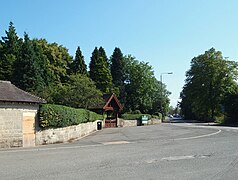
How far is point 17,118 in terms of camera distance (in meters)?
20.0

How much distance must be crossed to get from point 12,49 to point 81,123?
100 feet

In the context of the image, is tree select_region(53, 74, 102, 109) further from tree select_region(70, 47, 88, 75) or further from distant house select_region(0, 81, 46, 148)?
tree select_region(70, 47, 88, 75)

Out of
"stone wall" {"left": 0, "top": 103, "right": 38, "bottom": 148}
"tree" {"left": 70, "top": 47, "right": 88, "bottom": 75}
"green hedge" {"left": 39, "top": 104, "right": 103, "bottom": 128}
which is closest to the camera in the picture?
"stone wall" {"left": 0, "top": 103, "right": 38, "bottom": 148}

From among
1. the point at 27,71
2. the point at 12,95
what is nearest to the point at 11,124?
the point at 12,95

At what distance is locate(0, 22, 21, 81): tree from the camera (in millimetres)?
50616

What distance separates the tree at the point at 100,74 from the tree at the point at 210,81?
20.9 meters

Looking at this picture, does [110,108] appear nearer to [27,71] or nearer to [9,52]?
[27,71]

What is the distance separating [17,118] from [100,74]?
50.6m

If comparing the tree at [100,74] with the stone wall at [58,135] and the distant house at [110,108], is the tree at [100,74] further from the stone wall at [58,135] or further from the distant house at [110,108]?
the stone wall at [58,135]

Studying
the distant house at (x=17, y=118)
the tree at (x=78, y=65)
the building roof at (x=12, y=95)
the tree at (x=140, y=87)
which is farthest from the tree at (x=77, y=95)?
the tree at (x=140, y=87)

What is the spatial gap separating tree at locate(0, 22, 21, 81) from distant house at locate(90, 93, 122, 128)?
14805mm

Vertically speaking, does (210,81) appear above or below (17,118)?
above

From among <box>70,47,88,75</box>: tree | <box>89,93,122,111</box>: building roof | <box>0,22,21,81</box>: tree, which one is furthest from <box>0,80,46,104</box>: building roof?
<box>70,47,88,75</box>: tree

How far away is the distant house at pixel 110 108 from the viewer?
49.2 metres
